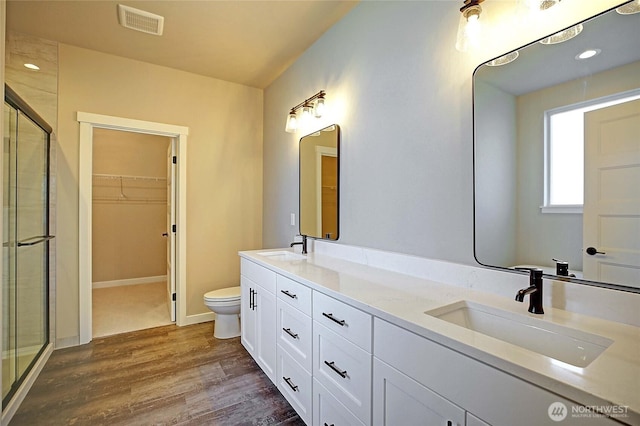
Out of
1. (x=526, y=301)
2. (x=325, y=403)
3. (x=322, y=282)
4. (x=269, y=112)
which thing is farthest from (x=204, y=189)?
(x=526, y=301)

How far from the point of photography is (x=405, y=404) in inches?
39.7

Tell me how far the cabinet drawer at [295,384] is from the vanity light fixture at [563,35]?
71.4 inches

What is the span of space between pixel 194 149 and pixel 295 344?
2.44 metres

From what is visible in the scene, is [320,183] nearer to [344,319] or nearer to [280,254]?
[280,254]

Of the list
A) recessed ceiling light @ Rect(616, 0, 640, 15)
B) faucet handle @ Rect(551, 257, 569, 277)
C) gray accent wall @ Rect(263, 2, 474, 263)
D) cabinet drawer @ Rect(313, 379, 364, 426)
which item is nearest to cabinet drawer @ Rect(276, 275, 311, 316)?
cabinet drawer @ Rect(313, 379, 364, 426)

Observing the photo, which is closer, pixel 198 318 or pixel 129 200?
pixel 198 318

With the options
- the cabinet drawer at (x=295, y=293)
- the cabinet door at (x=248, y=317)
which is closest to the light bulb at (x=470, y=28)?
the cabinet drawer at (x=295, y=293)

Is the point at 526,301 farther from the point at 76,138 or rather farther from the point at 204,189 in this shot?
the point at 76,138

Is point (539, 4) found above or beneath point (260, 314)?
above

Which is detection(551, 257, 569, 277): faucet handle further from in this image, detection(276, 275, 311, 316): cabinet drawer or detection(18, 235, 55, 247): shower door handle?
detection(18, 235, 55, 247): shower door handle

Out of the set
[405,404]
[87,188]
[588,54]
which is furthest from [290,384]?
[87,188]

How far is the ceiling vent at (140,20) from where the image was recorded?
86.9 inches

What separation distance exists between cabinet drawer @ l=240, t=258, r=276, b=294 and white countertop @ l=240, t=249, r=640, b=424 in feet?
0.72

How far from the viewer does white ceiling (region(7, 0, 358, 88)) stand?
2150 millimetres
